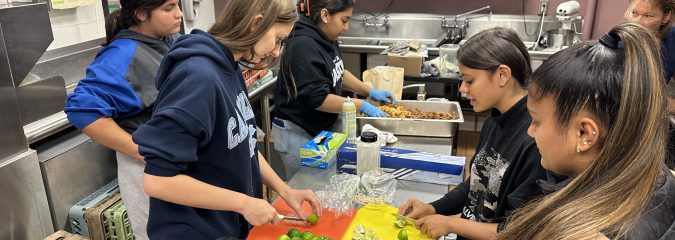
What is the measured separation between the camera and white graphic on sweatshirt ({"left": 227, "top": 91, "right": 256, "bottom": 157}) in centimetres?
112

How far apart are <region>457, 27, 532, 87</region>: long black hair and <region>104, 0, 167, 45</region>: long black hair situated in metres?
1.06

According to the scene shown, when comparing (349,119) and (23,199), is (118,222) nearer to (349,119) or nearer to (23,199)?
(23,199)

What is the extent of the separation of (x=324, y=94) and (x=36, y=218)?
3.91ft

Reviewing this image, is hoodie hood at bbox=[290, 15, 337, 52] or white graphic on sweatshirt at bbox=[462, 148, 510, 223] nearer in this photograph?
white graphic on sweatshirt at bbox=[462, 148, 510, 223]

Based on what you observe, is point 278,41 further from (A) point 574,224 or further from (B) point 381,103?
(B) point 381,103

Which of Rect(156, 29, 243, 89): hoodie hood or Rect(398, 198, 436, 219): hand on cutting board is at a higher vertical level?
Rect(156, 29, 243, 89): hoodie hood

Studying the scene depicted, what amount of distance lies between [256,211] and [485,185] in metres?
0.65

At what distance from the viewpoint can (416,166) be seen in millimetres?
1671

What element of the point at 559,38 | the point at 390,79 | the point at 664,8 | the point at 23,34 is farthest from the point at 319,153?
the point at 559,38

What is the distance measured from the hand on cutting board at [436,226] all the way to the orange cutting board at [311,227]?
0.22 meters

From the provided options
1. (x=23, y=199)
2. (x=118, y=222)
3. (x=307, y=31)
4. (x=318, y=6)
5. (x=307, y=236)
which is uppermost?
(x=318, y=6)

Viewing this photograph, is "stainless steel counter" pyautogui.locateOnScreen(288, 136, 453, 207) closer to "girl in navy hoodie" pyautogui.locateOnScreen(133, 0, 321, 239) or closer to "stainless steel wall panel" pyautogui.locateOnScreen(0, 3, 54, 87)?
"girl in navy hoodie" pyautogui.locateOnScreen(133, 0, 321, 239)

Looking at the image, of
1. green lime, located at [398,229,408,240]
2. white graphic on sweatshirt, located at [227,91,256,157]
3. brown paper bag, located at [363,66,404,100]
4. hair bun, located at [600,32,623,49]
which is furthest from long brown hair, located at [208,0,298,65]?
brown paper bag, located at [363,66,404,100]

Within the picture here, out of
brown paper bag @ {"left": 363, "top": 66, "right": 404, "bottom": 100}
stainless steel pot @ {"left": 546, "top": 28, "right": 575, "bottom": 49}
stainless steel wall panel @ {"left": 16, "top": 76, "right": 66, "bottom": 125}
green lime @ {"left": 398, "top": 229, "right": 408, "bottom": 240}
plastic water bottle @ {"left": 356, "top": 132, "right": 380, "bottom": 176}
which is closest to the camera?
green lime @ {"left": 398, "top": 229, "right": 408, "bottom": 240}
